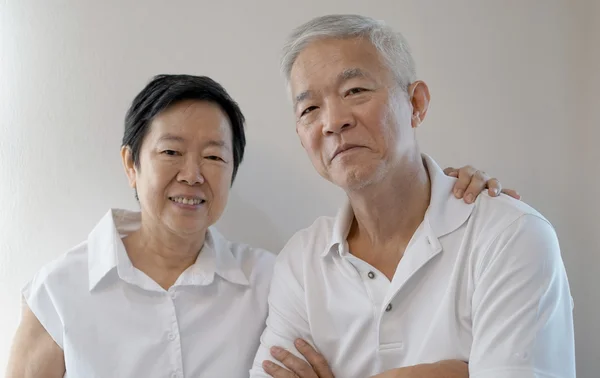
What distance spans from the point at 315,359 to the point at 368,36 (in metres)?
0.91

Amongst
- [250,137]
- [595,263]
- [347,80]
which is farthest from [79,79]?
[595,263]

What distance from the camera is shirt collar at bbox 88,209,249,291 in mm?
1603

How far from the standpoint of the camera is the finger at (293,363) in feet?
4.69

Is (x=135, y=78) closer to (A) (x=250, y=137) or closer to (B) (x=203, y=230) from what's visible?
(A) (x=250, y=137)

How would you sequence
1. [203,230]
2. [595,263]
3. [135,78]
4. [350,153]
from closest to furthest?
[350,153], [203,230], [595,263], [135,78]

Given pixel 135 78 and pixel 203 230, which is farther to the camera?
pixel 135 78

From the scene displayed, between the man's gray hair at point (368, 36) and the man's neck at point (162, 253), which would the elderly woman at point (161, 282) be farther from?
the man's gray hair at point (368, 36)

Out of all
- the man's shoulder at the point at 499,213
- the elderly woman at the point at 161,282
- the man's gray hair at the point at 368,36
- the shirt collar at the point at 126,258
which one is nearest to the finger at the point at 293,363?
the elderly woman at the point at 161,282

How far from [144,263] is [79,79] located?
2.69 feet

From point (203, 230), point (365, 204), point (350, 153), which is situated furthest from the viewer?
point (203, 230)

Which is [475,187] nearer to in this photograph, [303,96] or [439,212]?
[439,212]

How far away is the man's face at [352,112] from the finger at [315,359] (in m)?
0.47

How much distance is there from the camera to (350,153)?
1.36 metres

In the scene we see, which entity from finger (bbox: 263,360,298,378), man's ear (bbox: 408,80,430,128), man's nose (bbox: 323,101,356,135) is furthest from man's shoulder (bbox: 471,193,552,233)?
finger (bbox: 263,360,298,378)
